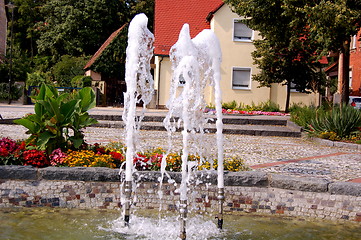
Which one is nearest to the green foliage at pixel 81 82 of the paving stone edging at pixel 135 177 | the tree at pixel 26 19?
the tree at pixel 26 19

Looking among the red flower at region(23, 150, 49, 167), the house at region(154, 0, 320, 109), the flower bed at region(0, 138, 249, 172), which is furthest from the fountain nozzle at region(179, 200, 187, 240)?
the house at region(154, 0, 320, 109)

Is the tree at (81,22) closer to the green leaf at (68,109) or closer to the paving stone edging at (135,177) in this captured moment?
the green leaf at (68,109)

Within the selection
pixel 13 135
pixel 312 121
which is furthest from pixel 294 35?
pixel 13 135

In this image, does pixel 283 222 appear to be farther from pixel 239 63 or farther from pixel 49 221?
pixel 239 63

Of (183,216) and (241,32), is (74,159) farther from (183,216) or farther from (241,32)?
(241,32)

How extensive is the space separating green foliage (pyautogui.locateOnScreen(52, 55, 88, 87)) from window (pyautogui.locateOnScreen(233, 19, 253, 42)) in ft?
48.9

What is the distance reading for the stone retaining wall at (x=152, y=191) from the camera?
6.55 m

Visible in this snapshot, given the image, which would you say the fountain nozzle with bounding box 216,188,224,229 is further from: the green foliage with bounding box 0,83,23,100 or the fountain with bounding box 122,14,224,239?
the green foliage with bounding box 0,83,23,100

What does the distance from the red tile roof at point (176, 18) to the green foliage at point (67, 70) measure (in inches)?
416

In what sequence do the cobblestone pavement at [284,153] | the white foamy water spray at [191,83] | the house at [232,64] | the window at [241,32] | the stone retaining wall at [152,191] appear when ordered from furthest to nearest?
the window at [241,32] < the house at [232,64] < the cobblestone pavement at [284,153] < the stone retaining wall at [152,191] < the white foamy water spray at [191,83]

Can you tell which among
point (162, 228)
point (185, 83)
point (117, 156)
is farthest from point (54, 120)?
point (185, 83)

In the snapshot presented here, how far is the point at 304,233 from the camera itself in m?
5.85

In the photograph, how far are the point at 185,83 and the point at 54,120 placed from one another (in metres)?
2.63

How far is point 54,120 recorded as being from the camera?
7.18 m
